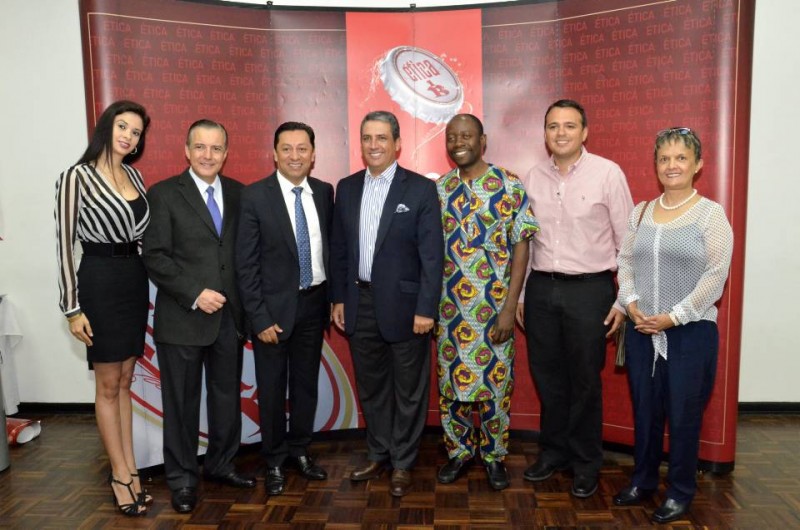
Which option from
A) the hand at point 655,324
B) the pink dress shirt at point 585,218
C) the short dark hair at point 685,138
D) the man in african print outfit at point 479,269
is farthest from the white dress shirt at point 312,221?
the short dark hair at point 685,138

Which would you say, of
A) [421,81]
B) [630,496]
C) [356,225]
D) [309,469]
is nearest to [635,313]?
[630,496]

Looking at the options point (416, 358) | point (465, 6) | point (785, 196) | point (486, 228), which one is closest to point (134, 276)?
point (416, 358)

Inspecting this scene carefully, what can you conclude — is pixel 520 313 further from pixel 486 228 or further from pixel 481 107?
pixel 481 107

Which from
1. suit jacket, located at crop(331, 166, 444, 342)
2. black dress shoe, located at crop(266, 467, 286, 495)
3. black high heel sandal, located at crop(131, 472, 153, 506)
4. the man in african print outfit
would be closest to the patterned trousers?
the man in african print outfit

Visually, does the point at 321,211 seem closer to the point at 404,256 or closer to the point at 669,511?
the point at 404,256

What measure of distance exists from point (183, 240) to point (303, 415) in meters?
1.12

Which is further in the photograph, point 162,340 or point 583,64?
point 583,64

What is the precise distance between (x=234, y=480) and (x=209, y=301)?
1002 millimetres

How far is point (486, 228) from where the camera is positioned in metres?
3.03

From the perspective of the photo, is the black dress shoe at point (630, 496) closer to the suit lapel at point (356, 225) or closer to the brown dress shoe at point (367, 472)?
the brown dress shoe at point (367, 472)

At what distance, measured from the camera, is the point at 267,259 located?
304 centimetres

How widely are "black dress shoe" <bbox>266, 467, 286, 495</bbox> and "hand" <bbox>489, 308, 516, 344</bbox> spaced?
51.4 inches

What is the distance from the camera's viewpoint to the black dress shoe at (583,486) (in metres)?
3.06

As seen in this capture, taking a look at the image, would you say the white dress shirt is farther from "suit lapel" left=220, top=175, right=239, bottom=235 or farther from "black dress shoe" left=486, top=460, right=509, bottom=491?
"black dress shoe" left=486, top=460, right=509, bottom=491
